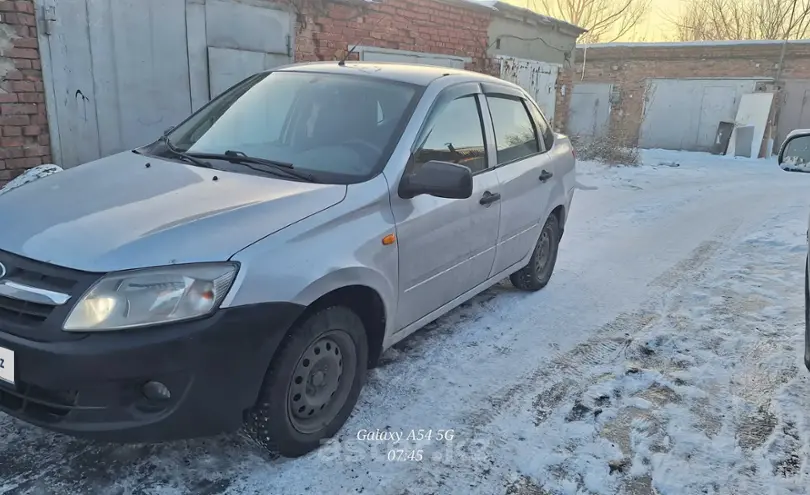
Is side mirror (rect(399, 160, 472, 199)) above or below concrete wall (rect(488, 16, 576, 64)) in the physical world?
below

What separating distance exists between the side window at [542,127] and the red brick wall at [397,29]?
437 centimetres

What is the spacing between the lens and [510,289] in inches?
208

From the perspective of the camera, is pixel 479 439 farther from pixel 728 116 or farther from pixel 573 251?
pixel 728 116

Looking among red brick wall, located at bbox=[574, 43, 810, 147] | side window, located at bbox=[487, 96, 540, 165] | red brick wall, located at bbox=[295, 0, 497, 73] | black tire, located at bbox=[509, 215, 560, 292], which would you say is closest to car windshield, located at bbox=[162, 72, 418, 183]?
side window, located at bbox=[487, 96, 540, 165]

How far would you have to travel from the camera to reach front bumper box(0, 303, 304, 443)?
2.20 meters

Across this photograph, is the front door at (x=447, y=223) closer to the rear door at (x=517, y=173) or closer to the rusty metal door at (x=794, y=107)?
the rear door at (x=517, y=173)

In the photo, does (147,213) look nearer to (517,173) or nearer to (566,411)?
(566,411)

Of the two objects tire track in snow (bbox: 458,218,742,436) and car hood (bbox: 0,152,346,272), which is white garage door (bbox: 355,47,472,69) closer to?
tire track in snow (bbox: 458,218,742,436)

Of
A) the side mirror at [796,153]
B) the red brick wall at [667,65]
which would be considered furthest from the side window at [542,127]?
the red brick wall at [667,65]

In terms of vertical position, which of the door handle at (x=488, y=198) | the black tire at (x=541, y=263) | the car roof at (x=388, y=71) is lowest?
the black tire at (x=541, y=263)

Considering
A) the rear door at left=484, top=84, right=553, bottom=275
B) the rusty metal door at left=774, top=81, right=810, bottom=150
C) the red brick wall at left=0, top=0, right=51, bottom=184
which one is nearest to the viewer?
the rear door at left=484, top=84, right=553, bottom=275

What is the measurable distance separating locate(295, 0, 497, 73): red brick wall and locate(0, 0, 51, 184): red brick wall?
3.33 m

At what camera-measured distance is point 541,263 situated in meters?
5.17

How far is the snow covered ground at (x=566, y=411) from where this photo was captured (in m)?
2.69
